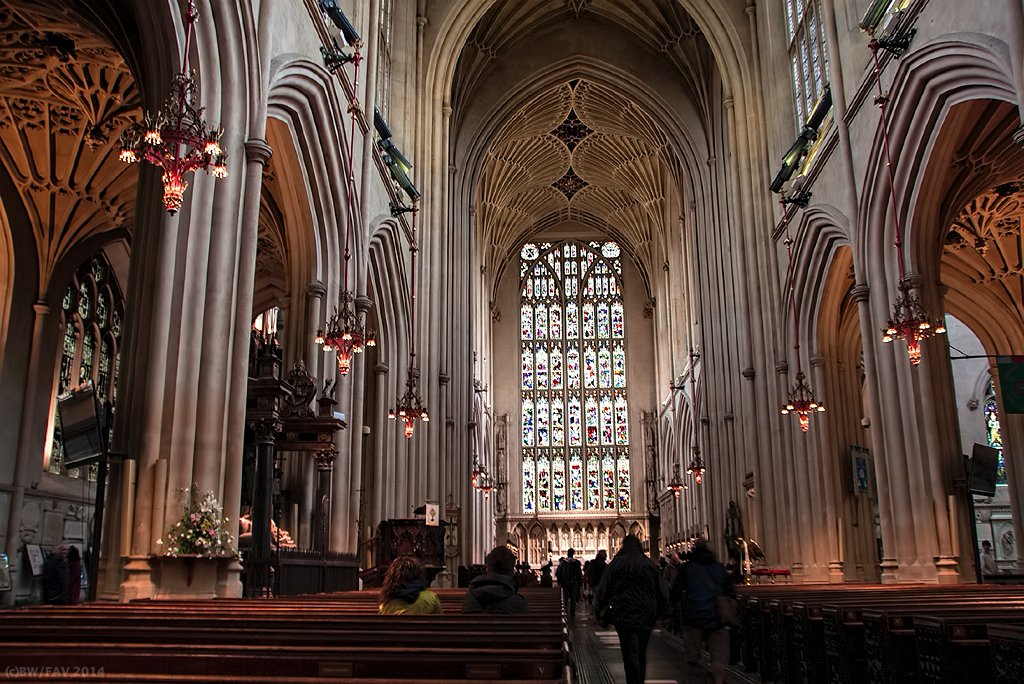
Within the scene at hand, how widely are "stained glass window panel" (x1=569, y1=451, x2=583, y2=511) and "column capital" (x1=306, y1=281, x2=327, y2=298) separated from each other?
29.9 meters

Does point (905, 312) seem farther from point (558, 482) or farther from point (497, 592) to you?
point (558, 482)

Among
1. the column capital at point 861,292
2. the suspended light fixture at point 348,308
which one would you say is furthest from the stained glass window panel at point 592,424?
the suspended light fixture at point 348,308

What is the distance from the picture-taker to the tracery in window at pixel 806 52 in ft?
56.5

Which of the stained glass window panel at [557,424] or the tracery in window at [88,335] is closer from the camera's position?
the tracery in window at [88,335]

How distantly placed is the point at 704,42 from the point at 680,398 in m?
14.2

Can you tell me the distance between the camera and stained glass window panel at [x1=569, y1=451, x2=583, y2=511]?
4141 cm

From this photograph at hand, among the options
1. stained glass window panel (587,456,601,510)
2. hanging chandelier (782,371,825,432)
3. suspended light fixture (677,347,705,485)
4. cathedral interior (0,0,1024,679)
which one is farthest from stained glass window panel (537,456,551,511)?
hanging chandelier (782,371,825,432)

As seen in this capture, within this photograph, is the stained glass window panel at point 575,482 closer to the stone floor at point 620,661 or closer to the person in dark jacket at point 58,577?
the stone floor at point 620,661

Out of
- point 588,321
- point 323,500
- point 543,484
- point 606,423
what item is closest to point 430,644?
point 323,500

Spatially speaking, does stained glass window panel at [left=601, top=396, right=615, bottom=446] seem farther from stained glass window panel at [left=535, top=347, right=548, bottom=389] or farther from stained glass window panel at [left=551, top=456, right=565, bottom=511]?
stained glass window panel at [left=535, top=347, right=548, bottom=389]

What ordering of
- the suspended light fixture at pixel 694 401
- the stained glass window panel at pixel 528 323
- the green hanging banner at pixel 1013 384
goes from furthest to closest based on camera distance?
1. the stained glass window panel at pixel 528 323
2. the suspended light fixture at pixel 694 401
3. the green hanging banner at pixel 1013 384

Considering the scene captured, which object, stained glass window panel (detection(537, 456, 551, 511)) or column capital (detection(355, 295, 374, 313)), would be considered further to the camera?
stained glass window panel (detection(537, 456, 551, 511))

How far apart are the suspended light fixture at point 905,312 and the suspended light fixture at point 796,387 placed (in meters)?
3.55

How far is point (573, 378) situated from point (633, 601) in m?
36.7
